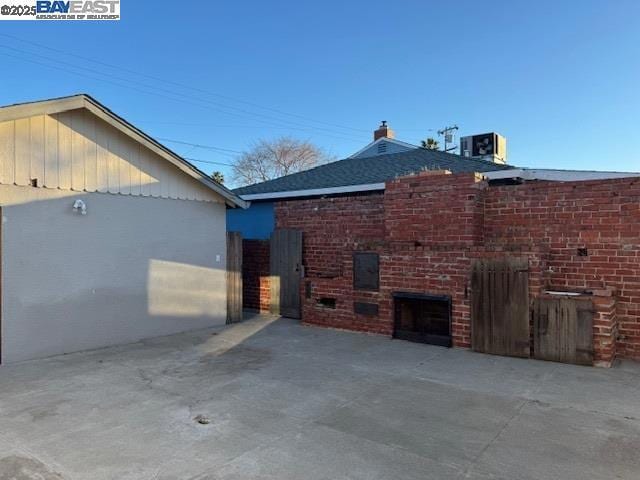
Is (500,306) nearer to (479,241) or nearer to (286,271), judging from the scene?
(479,241)

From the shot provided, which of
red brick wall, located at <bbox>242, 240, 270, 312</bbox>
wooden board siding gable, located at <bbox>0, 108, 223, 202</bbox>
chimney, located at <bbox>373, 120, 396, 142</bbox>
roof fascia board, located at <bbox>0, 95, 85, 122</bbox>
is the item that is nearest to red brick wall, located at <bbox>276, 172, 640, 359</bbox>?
red brick wall, located at <bbox>242, 240, 270, 312</bbox>

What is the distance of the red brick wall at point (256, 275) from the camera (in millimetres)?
9656

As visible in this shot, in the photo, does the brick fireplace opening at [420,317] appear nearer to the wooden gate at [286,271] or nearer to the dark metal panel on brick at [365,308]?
the dark metal panel on brick at [365,308]

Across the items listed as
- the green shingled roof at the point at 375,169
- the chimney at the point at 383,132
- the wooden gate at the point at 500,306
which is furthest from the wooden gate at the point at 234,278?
the chimney at the point at 383,132

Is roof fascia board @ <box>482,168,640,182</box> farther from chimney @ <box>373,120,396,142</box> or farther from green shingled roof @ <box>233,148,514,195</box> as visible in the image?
chimney @ <box>373,120,396,142</box>

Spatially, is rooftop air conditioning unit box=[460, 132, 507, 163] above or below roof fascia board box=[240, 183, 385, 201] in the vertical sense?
above

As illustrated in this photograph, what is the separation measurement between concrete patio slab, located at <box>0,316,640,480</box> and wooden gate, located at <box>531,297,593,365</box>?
23cm

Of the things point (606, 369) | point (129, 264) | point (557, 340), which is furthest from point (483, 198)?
point (129, 264)

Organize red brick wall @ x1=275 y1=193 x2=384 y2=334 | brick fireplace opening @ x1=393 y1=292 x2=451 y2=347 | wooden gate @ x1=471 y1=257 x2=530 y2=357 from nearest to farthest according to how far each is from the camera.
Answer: wooden gate @ x1=471 y1=257 x2=530 y2=357 < brick fireplace opening @ x1=393 y1=292 x2=451 y2=347 < red brick wall @ x1=275 y1=193 x2=384 y2=334

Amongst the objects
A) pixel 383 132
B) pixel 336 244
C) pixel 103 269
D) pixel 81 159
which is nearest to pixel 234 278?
pixel 336 244

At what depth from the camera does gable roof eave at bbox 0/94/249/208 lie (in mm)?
5426

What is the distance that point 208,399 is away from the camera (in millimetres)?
4289

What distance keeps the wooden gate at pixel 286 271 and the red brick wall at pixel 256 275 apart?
350 millimetres

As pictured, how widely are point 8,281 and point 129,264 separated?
1651 millimetres
